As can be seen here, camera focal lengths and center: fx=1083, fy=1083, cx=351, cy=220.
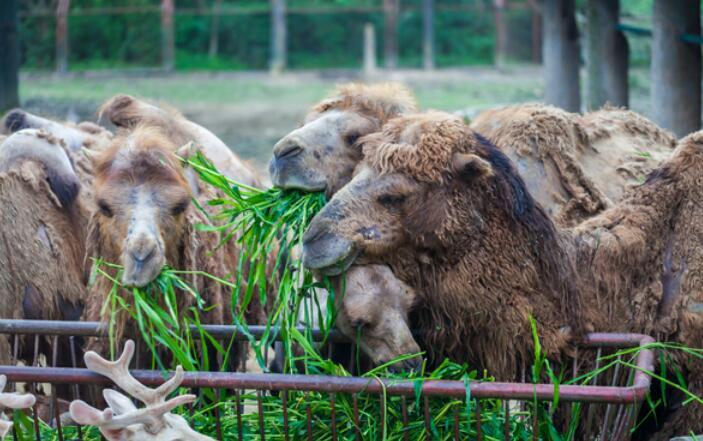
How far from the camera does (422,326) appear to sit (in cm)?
390

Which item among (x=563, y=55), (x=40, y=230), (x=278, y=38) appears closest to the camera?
(x=40, y=230)

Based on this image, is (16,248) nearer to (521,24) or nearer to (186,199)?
(186,199)

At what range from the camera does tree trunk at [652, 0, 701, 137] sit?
845cm

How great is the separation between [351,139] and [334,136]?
8 centimetres

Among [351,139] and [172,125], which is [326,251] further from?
[172,125]

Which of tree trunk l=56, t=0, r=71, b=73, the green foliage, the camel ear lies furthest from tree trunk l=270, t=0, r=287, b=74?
the camel ear

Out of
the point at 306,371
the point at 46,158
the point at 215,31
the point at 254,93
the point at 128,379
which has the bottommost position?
the point at 254,93

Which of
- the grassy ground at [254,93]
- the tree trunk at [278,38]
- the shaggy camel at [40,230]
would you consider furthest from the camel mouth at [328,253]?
the tree trunk at [278,38]

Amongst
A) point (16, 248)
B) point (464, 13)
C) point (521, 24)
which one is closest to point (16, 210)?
point (16, 248)

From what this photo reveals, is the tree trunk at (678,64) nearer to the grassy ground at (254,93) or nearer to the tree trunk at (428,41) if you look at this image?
the grassy ground at (254,93)

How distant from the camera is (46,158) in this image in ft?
18.0

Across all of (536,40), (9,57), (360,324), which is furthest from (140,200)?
(536,40)

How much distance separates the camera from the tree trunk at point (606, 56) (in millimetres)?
10406

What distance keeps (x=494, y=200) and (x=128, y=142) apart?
6.04 feet
